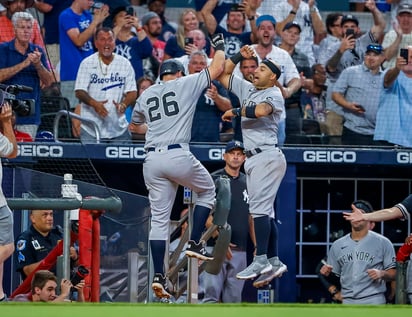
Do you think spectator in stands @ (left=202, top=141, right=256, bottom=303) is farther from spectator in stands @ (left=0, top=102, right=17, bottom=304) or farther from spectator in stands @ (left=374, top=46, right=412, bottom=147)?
spectator in stands @ (left=0, top=102, right=17, bottom=304)

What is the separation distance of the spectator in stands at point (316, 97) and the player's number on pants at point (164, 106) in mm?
3443

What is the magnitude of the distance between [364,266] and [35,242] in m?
3.06

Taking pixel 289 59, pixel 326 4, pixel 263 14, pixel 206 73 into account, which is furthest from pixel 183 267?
pixel 326 4

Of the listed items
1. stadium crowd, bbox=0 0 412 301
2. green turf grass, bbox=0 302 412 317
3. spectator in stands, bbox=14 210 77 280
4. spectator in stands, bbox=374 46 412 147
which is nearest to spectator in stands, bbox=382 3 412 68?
stadium crowd, bbox=0 0 412 301

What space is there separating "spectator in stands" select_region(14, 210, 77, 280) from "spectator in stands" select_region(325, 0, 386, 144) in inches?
138

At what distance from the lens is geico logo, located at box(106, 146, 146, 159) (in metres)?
13.0

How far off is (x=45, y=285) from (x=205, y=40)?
443cm

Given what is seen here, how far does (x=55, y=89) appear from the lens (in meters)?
13.2

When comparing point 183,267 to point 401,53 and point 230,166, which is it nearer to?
point 230,166

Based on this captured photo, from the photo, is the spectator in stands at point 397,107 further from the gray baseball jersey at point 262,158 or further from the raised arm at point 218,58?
the raised arm at point 218,58

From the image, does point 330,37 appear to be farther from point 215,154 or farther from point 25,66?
point 25,66

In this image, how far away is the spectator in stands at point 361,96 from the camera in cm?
1373

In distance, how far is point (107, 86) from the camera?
43.9 feet

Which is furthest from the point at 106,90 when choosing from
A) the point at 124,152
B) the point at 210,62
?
the point at 210,62
